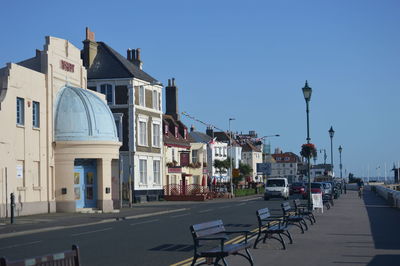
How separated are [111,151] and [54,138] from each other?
3466mm

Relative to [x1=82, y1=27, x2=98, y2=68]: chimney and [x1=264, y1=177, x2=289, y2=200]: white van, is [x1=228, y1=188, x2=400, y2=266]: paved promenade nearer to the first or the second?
[x1=264, y1=177, x2=289, y2=200]: white van

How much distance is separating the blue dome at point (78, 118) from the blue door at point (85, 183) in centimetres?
190

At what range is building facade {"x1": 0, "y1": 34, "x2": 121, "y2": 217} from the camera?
3288cm

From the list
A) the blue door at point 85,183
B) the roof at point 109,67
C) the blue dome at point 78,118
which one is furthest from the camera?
the roof at point 109,67

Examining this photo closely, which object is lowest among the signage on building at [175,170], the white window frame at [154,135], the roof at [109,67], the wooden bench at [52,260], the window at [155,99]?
the wooden bench at [52,260]

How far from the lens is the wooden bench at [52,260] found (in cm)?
615

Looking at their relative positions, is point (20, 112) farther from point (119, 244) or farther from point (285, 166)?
point (285, 166)

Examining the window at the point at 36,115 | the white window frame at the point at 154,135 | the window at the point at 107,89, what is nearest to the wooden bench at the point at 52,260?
the window at the point at 36,115

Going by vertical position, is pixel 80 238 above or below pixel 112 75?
below

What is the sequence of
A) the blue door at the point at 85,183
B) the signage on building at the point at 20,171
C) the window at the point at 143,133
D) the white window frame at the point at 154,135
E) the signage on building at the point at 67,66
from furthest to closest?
the white window frame at the point at 154,135 < the window at the point at 143,133 < the signage on building at the point at 67,66 < the blue door at the point at 85,183 < the signage on building at the point at 20,171

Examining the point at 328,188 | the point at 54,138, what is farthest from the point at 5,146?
the point at 328,188

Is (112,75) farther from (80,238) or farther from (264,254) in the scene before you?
(264,254)

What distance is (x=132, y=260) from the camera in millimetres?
14328

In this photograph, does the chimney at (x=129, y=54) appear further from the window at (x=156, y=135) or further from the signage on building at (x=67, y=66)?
the signage on building at (x=67, y=66)
